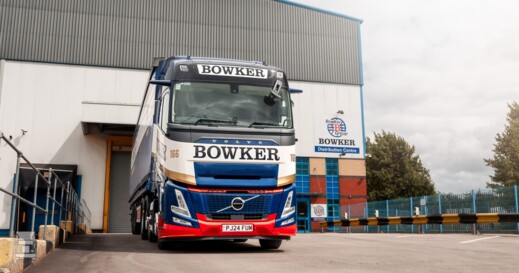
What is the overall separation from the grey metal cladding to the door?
8.29 m

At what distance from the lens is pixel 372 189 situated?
1863 inches

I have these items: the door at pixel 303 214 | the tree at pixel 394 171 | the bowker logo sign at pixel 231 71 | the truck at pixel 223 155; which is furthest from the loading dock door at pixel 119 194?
the tree at pixel 394 171

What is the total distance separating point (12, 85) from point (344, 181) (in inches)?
842

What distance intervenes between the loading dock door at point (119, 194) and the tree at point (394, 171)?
25308 millimetres

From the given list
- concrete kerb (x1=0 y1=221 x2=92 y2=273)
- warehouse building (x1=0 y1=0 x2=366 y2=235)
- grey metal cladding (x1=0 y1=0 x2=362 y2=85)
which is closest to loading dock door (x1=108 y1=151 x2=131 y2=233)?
warehouse building (x1=0 y1=0 x2=366 y2=235)

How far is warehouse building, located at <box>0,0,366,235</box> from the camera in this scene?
2777cm

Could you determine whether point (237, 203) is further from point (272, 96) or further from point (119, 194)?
point (119, 194)

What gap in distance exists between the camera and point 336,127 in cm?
3234

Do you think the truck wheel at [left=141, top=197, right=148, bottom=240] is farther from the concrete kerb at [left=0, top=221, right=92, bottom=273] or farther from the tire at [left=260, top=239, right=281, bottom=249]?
the tire at [left=260, top=239, right=281, bottom=249]

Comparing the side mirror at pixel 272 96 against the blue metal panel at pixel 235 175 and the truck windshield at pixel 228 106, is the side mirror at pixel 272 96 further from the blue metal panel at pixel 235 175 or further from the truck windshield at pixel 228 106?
the blue metal panel at pixel 235 175

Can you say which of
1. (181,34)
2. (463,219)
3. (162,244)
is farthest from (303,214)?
(162,244)

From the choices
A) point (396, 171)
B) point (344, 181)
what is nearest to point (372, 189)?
point (396, 171)

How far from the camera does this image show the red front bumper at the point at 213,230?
835 cm

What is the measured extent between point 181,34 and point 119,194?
10588mm
